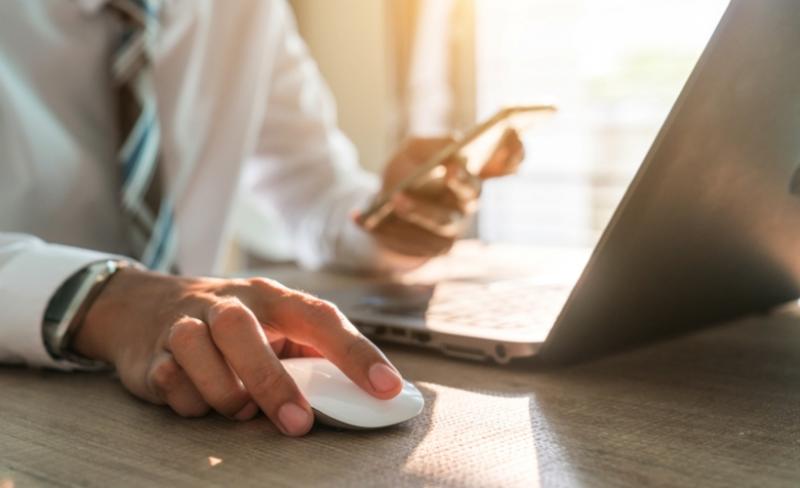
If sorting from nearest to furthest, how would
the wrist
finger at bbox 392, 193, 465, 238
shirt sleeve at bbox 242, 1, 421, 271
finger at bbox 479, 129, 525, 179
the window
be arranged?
1. the wrist
2. finger at bbox 479, 129, 525, 179
3. finger at bbox 392, 193, 465, 238
4. shirt sleeve at bbox 242, 1, 421, 271
5. the window

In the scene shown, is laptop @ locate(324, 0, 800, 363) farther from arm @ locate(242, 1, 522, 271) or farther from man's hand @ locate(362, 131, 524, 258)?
arm @ locate(242, 1, 522, 271)

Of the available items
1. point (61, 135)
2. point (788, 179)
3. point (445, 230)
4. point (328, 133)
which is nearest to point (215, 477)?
point (788, 179)

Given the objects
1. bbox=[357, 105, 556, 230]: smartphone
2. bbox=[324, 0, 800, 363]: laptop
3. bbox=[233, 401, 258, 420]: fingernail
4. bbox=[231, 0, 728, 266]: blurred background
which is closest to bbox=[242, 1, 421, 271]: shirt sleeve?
bbox=[357, 105, 556, 230]: smartphone

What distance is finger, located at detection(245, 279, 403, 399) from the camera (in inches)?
20.2

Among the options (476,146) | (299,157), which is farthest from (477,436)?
(299,157)

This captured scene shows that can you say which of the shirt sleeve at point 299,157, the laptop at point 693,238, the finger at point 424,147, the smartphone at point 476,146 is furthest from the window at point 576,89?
the laptop at point 693,238

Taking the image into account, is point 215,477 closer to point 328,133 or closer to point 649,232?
point 649,232

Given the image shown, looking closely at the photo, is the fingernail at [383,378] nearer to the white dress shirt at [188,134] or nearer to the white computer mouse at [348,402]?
the white computer mouse at [348,402]

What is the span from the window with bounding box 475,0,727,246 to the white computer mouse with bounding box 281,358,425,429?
8.32 feet

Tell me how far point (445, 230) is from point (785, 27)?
0.66 meters

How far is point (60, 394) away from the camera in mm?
625

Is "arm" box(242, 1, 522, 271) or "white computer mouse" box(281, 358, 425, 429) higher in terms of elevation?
"white computer mouse" box(281, 358, 425, 429)

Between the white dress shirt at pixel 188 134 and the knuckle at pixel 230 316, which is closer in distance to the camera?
the knuckle at pixel 230 316

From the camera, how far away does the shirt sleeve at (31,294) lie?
68cm
